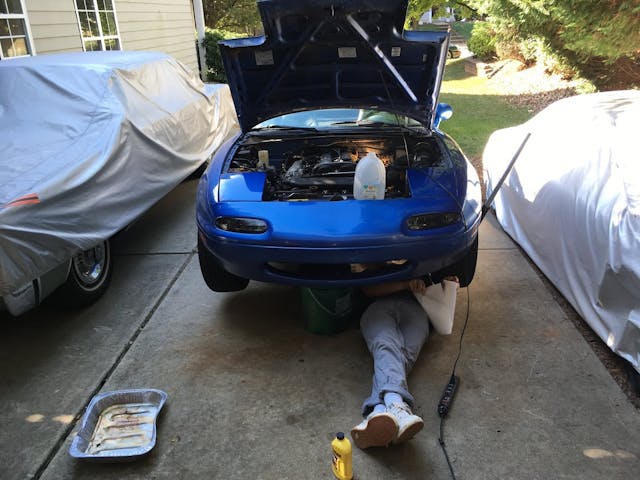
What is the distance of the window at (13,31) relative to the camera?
20.6ft

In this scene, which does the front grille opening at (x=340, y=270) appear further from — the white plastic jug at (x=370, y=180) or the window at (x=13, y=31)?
the window at (x=13, y=31)

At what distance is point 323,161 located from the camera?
3.80 m

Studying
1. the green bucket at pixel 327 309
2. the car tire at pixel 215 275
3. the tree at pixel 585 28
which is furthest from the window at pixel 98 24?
the green bucket at pixel 327 309

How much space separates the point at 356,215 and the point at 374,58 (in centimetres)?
142

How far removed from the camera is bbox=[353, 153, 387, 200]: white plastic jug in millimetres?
3178

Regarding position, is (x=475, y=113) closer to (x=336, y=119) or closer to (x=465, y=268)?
(x=336, y=119)

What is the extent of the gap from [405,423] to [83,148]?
2.88 metres

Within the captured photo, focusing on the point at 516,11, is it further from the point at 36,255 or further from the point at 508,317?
the point at 36,255

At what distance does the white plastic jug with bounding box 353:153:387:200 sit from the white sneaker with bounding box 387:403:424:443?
130 cm

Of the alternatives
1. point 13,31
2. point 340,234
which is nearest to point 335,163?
point 340,234

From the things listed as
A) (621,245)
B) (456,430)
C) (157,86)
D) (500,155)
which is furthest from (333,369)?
(157,86)

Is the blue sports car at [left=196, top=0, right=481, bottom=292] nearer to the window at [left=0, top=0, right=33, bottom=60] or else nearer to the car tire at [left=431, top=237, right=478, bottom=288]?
the car tire at [left=431, top=237, right=478, bottom=288]

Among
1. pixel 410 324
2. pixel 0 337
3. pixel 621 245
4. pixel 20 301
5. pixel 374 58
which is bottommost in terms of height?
pixel 0 337

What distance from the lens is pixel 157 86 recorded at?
5352 millimetres
